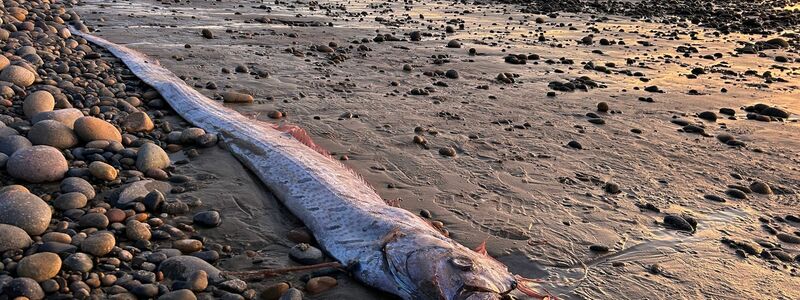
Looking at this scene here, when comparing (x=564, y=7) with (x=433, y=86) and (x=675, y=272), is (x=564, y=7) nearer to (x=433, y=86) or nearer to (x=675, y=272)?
(x=433, y=86)

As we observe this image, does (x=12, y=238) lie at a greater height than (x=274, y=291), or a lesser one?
greater

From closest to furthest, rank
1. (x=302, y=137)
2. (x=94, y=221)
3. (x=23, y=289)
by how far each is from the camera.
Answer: (x=23, y=289) → (x=94, y=221) → (x=302, y=137)

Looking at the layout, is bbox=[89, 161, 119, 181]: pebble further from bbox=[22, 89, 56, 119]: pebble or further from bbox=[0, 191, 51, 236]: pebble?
bbox=[22, 89, 56, 119]: pebble

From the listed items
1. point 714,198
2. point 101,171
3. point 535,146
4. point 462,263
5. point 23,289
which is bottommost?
point 535,146

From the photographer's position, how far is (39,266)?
3.59 m

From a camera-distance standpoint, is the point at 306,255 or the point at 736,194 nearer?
the point at 306,255

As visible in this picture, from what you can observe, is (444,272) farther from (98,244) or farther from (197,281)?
(98,244)

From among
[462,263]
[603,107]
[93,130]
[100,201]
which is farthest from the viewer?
[603,107]

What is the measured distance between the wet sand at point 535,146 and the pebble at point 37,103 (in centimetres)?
193

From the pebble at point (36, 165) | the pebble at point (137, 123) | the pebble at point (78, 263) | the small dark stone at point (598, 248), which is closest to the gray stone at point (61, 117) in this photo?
the pebble at point (137, 123)

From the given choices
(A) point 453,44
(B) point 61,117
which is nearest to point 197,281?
(B) point 61,117

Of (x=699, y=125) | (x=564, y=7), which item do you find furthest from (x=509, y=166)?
(x=564, y=7)

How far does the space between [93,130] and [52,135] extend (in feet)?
1.08

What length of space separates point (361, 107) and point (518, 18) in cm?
1077
